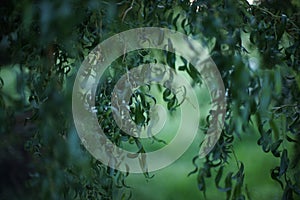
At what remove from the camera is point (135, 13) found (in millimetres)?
961

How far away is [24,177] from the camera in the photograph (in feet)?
3.70

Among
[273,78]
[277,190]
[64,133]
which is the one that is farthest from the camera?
[277,190]

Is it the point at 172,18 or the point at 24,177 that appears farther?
the point at 24,177

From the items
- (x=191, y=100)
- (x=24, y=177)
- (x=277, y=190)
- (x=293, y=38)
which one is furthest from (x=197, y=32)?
(x=277, y=190)

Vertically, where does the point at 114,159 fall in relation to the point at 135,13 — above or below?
below

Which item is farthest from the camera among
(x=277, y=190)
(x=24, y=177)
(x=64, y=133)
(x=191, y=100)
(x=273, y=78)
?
(x=277, y=190)

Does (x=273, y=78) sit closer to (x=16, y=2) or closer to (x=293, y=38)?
(x=293, y=38)

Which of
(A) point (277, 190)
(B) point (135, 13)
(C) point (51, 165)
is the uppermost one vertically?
(B) point (135, 13)

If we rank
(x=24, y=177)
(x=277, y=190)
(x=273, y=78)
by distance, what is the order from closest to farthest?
(x=273, y=78) < (x=24, y=177) < (x=277, y=190)

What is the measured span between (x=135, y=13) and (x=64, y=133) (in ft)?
0.99

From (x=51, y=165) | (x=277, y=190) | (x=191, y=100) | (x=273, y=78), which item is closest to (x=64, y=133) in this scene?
(x=51, y=165)

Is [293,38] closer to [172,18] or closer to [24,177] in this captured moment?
[172,18]

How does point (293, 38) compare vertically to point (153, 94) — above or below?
above

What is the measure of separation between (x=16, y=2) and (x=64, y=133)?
267mm
